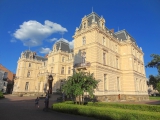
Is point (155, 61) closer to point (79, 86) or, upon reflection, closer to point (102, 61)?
point (102, 61)

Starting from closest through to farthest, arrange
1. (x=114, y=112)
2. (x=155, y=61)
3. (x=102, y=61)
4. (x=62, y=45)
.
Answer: (x=114, y=112) → (x=102, y=61) → (x=155, y=61) → (x=62, y=45)

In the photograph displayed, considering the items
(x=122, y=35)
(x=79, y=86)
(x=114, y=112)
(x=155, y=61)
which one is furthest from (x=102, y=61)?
(x=155, y=61)

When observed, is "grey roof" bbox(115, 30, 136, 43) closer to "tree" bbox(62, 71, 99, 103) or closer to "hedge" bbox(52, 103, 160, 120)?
"tree" bbox(62, 71, 99, 103)

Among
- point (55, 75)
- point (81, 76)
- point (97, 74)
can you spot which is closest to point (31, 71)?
point (55, 75)

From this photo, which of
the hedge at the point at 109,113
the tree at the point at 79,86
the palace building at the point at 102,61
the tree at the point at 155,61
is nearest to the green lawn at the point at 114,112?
the hedge at the point at 109,113

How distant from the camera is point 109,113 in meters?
10.9

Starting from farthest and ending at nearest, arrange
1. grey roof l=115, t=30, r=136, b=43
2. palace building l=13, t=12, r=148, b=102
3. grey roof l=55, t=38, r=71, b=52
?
grey roof l=55, t=38, r=71, b=52, grey roof l=115, t=30, r=136, b=43, palace building l=13, t=12, r=148, b=102

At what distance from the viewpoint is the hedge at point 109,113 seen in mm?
9109

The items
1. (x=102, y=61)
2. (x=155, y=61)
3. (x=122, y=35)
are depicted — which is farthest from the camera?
(x=155, y=61)

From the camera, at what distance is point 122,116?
9.96m

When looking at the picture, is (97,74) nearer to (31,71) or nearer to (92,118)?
(92,118)

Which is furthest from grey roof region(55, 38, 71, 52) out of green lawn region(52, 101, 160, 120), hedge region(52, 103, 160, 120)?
hedge region(52, 103, 160, 120)

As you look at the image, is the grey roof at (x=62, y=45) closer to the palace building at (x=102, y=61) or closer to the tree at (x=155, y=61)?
the palace building at (x=102, y=61)

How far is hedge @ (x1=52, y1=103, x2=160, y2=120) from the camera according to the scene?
911 centimetres
